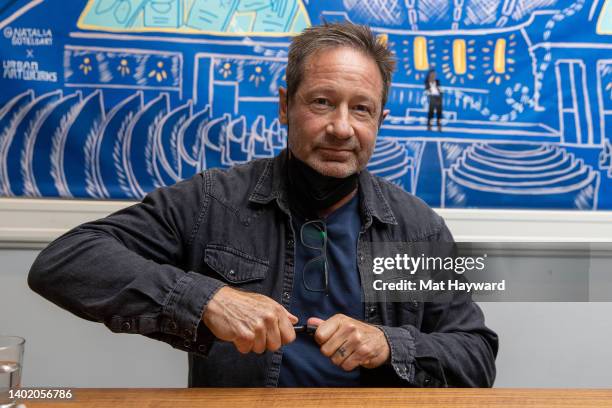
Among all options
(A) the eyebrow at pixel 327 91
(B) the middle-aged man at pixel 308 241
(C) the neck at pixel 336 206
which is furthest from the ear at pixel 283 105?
(C) the neck at pixel 336 206

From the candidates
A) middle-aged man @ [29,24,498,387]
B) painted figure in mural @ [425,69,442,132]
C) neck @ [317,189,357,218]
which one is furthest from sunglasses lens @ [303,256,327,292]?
painted figure in mural @ [425,69,442,132]

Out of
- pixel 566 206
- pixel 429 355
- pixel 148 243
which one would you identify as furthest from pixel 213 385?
pixel 566 206

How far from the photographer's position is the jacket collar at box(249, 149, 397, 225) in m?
1.54

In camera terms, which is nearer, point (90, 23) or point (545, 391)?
point (545, 391)

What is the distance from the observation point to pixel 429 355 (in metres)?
1.32

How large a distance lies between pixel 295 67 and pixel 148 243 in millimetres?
508

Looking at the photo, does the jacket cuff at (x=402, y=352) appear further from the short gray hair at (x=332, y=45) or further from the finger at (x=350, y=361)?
the short gray hair at (x=332, y=45)

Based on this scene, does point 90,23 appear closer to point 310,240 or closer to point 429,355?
point 310,240

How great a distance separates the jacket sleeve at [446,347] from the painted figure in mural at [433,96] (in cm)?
81

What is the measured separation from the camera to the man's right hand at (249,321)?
3.68ft

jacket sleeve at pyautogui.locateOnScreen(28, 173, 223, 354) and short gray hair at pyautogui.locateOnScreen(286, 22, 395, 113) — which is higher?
short gray hair at pyautogui.locateOnScreen(286, 22, 395, 113)

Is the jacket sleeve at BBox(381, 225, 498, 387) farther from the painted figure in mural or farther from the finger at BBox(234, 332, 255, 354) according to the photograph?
the painted figure in mural

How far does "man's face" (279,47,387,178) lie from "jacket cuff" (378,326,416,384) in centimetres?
38

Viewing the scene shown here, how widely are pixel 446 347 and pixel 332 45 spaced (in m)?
0.69
